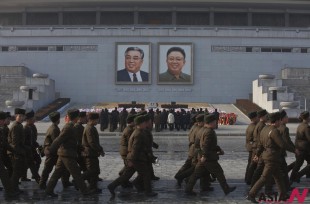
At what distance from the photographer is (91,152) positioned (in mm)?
9805

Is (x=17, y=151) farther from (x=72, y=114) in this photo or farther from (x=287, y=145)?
(x=287, y=145)

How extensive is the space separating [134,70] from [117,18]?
7.58m

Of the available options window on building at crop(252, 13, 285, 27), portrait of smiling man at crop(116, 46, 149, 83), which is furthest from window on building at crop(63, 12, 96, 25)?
window on building at crop(252, 13, 285, 27)

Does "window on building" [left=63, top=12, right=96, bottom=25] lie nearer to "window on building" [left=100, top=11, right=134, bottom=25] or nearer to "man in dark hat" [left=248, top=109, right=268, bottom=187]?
"window on building" [left=100, top=11, right=134, bottom=25]

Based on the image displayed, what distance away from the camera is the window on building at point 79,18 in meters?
51.4

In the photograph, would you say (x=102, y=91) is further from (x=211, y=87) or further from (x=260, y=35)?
(x=260, y=35)

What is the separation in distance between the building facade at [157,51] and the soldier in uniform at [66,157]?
124 feet

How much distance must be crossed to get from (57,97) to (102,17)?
10.1m

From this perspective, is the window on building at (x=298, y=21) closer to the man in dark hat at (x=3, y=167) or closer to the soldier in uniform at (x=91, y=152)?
the soldier in uniform at (x=91, y=152)

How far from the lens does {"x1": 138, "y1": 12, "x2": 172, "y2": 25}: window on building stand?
5106 cm

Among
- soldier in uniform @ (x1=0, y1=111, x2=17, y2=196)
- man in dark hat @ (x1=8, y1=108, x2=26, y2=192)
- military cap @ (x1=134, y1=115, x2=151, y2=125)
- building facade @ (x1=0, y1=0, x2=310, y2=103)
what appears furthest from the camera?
building facade @ (x1=0, y1=0, x2=310, y2=103)

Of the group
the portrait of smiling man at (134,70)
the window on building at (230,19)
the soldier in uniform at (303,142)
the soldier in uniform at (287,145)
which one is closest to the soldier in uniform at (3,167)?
the soldier in uniform at (287,145)

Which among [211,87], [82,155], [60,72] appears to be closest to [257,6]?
[211,87]

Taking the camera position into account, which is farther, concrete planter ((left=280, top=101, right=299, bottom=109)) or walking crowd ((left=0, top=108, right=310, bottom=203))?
concrete planter ((left=280, top=101, right=299, bottom=109))
